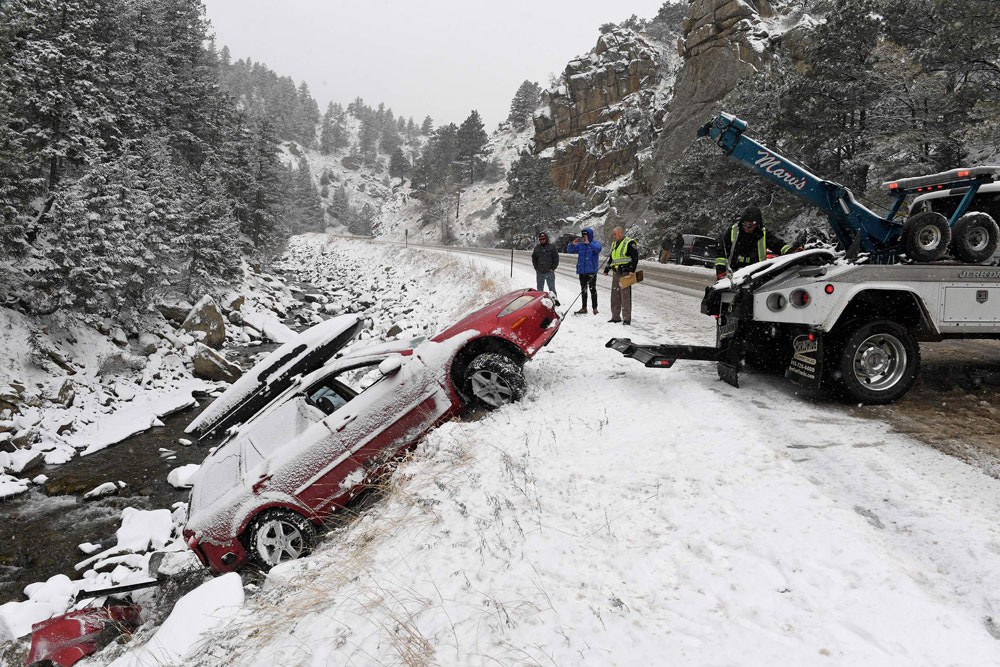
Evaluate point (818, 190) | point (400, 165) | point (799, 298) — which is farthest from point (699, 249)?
point (400, 165)

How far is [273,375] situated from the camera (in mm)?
5316

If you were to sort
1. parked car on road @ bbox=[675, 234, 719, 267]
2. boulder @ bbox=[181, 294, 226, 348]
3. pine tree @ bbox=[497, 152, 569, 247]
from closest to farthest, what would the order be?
boulder @ bbox=[181, 294, 226, 348]
parked car on road @ bbox=[675, 234, 719, 267]
pine tree @ bbox=[497, 152, 569, 247]

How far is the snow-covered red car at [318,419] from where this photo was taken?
15.5 feet

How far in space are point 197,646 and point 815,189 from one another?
7557mm

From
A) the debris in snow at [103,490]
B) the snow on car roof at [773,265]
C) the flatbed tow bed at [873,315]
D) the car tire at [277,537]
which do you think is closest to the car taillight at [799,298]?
the flatbed tow bed at [873,315]

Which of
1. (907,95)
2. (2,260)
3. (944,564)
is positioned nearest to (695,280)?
(907,95)

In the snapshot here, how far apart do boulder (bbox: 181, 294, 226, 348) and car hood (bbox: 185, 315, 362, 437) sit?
12926 millimetres

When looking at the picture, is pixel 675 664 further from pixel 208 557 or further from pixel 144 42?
pixel 144 42

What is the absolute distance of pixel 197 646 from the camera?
3.51m

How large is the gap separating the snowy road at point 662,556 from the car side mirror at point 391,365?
850mm

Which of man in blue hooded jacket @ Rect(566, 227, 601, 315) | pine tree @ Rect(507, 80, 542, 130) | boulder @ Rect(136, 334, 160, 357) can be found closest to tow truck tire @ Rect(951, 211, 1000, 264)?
man in blue hooded jacket @ Rect(566, 227, 601, 315)

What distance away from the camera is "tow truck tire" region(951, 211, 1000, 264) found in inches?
196

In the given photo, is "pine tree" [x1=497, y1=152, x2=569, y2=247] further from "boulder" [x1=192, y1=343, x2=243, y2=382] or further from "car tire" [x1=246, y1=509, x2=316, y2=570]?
"car tire" [x1=246, y1=509, x2=316, y2=570]

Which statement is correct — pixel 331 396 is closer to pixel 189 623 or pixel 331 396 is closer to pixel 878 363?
pixel 189 623
